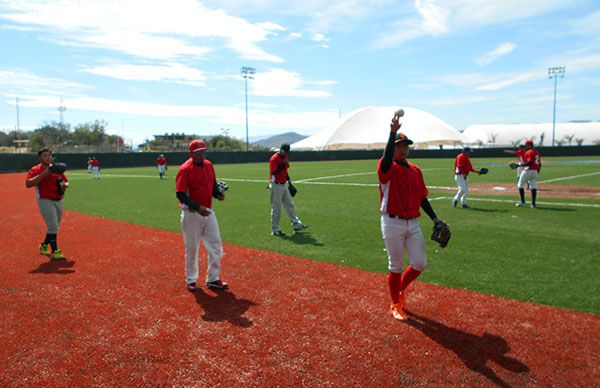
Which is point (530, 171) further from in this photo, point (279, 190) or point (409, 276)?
point (409, 276)

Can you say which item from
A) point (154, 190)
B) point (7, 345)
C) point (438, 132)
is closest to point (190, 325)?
point (7, 345)

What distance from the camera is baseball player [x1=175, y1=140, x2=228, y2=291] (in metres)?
6.21

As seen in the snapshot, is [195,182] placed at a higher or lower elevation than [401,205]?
higher

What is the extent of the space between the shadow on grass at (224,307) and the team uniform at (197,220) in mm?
325

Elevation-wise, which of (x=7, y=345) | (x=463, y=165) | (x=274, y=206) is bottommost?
(x=7, y=345)

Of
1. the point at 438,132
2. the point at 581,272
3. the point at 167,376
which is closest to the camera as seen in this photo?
the point at 167,376

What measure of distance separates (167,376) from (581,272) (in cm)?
606

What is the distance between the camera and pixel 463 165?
1380cm

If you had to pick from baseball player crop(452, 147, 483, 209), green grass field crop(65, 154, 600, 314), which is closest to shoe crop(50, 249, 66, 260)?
green grass field crop(65, 154, 600, 314)

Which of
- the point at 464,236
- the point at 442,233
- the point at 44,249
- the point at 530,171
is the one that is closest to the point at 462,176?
the point at 530,171

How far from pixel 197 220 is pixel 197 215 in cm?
7

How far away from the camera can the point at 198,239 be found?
6.41m

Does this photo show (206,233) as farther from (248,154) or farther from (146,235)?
A: (248,154)

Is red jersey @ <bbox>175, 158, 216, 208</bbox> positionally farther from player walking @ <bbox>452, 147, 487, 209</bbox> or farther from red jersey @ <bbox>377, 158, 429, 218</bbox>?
player walking @ <bbox>452, 147, 487, 209</bbox>
